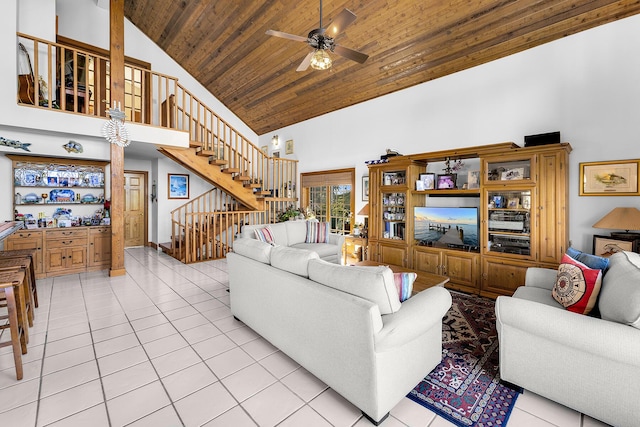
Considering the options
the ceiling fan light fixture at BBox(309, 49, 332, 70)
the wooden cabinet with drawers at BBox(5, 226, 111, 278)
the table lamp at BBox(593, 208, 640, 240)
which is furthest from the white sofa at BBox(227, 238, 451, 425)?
the wooden cabinet with drawers at BBox(5, 226, 111, 278)

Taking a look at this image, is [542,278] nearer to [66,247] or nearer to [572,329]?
[572,329]

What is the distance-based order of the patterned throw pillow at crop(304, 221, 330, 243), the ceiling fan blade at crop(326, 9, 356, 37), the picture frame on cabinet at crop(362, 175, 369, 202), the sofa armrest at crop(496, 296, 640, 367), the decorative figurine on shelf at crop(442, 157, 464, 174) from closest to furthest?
1. the sofa armrest at crop(496, 296, 640, 367)
2. the ceiling fan blade at crop(326, 9, 356, 37)
3. the decorative figurine on shelf at crop(442, 157, 464, 174)
4. the patterned throw pillow at crop(304, 221, 330, 243)
5. the picture frame on cabinet at crop(362, 175, 369, 202)

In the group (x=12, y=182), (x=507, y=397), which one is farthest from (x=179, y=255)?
(x=507, y=397)

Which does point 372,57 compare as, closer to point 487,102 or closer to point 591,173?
point 487,102

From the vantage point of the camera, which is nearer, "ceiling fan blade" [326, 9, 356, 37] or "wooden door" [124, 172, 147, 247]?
"ceiling fan blade" [326, 9, 356, 37]

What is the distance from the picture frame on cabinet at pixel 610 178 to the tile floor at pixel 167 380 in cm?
278

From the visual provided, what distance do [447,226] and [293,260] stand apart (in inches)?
115

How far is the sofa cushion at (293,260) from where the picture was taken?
2.24m

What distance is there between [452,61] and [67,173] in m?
6.86

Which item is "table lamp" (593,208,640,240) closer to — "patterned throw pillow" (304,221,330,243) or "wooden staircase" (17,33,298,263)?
"patterned throw pillow" (304,221,330,243)

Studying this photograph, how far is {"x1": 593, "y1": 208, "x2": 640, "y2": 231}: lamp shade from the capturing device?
284cm

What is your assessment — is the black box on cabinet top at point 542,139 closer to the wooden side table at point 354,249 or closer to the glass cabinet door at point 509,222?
the glass cabinet door at point 509,222

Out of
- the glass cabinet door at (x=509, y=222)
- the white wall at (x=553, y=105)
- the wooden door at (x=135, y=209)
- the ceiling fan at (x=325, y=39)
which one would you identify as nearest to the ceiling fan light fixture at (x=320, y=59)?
the ceiling fan at (x=325, y=39)

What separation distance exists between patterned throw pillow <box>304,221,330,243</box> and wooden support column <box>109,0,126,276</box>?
325 centimetres
